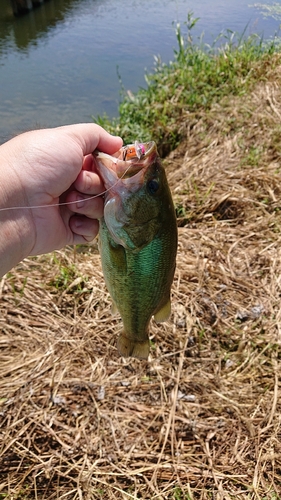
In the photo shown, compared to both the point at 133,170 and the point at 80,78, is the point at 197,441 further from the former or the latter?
the point at 80,78

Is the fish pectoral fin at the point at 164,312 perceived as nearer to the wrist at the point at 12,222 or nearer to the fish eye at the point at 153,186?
the fish eye at the point at 153,186

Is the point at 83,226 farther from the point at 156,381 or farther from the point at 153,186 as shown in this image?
the point at 156,381

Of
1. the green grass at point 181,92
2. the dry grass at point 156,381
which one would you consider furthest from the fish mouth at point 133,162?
the green grass at point 181,92

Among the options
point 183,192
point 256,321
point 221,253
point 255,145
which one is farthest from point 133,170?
point 255,145

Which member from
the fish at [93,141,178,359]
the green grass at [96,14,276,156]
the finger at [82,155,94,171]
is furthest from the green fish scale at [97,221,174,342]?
the green grass at [96,14,276,156]

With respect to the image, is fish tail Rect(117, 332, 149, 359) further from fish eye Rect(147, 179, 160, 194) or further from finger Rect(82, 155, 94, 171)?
finger Rect(82, 155, 94, 171)

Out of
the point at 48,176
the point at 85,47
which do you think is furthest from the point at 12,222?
the point at 85,47
